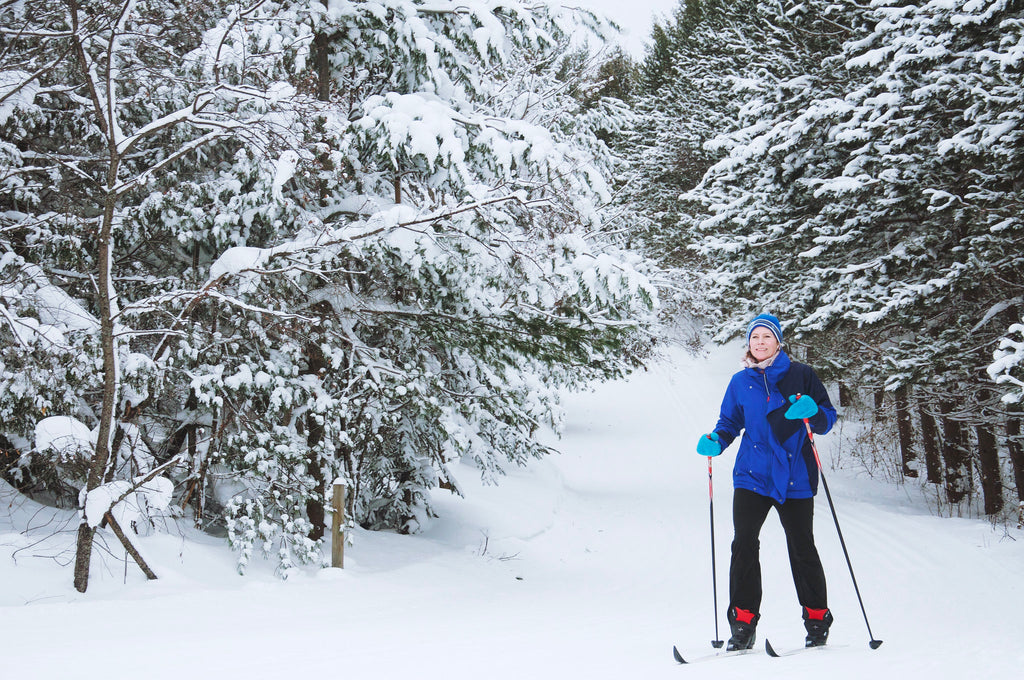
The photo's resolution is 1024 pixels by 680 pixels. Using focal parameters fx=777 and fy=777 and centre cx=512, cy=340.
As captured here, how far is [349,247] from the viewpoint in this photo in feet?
19.4

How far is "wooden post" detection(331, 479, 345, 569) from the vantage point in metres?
6.36

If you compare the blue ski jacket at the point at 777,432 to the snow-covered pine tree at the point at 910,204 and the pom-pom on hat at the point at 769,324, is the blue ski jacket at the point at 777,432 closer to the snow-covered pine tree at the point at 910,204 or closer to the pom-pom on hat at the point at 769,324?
the pom-pom on hat at the point at 769,324

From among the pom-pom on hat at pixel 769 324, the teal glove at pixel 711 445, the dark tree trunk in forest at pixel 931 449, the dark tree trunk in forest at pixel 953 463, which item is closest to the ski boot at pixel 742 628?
the teal glove at pixel 711 445

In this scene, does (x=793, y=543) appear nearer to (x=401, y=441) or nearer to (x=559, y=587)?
(x=559, y=587)

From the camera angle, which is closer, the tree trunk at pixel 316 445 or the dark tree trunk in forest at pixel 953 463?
the tree trunk at pixel 316 445

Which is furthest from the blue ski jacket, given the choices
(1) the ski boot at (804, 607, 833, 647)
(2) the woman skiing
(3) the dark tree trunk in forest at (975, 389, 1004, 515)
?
(3) the dark tree trunk in forest at (975, 389, 1004, 515)

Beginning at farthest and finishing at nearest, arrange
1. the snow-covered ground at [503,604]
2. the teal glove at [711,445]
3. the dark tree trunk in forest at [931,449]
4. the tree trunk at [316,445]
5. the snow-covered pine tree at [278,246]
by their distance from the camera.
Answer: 1. the dark tree trunk in forest at [931,449]
2. the tree trunk at [316,445]
3. the snow-covered pine tree at [278,246]
4. the teal glove at [711,445]
5. the snow-covered ground at [503,604]

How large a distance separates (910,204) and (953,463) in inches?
158

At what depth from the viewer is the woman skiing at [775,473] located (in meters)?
4.18

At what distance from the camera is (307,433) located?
730cm

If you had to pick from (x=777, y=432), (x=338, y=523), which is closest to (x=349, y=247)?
(x=338, y=523)

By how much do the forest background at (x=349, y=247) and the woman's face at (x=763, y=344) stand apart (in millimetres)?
2047

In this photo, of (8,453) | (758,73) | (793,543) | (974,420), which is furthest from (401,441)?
(758,73)

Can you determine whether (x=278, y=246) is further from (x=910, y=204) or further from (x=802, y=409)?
(x=910, y=204)
